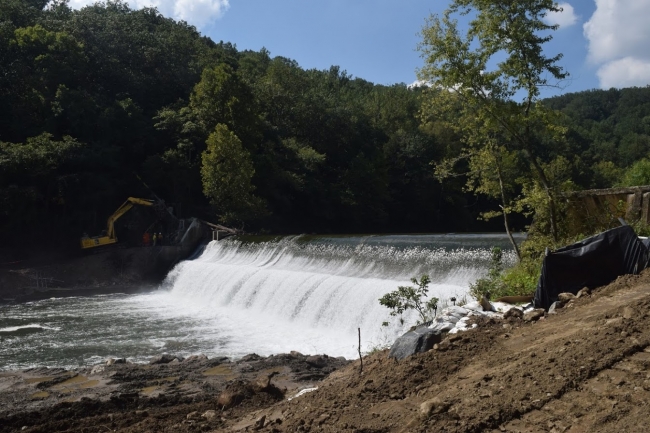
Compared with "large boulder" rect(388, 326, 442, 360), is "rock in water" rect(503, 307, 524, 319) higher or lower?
higher

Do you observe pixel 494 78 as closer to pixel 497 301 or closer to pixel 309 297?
pixel 497 301

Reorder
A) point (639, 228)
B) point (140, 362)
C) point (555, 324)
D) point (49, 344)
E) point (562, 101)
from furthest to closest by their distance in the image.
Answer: point (562, 101), point (49, 344), point (140, 362), point (639, 228), point (555, 324)

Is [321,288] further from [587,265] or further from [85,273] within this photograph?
[85,273]

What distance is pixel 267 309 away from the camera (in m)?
15.9

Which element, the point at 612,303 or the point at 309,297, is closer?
the point at 612,303

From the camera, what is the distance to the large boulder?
680 centimetres

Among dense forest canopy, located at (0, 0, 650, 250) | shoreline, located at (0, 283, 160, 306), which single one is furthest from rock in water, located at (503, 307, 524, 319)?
shoreline, located at (0, 283, 160, 306)

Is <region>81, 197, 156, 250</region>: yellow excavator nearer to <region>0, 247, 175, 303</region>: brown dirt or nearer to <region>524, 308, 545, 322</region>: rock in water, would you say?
<region>0, 247, 175, 303</region>: brown dirt

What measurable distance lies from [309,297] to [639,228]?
7.75 metres

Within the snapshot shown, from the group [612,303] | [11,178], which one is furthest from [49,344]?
[11,178]

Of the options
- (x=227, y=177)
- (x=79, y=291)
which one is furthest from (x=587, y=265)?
(x=227, y=177)

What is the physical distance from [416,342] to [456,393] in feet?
5.70

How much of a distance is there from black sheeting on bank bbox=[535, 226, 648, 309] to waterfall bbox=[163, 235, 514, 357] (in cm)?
313

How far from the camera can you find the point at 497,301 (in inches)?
328
